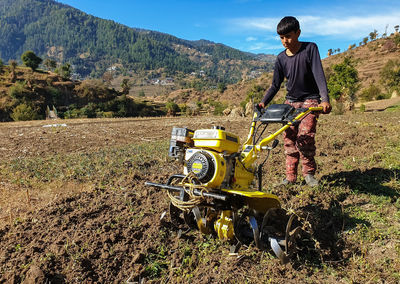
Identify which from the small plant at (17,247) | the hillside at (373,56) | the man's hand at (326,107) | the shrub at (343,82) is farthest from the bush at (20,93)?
the hillside at (373,56)

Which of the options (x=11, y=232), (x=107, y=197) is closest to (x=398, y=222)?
(x=107, y=197)

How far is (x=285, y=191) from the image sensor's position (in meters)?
4.03

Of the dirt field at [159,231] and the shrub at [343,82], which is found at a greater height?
the shrub at [343,82]

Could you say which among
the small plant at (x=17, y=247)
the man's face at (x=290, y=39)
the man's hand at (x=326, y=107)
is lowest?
the small plant at (x=17, y=247)

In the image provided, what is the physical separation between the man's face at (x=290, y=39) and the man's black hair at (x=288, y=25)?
0.05 meters

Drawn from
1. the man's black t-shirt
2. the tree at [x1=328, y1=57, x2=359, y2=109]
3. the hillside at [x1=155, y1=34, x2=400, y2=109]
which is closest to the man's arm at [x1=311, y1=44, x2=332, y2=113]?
the man's black t-shirt

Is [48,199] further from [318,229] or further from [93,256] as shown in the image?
[318,229]

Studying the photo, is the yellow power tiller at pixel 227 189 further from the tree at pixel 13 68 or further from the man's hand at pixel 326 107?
the tree at pixel 13 68

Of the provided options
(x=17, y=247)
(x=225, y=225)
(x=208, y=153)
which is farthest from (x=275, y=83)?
(x=17, y=247)

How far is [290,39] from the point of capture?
3.45 m

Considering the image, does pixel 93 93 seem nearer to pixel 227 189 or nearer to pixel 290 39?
pixel 290 39

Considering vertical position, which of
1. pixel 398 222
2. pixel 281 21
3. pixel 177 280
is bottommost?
pixel 177 280

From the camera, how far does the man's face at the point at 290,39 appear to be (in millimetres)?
3412

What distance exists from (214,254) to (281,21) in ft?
9.43
